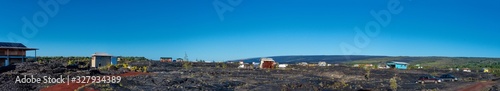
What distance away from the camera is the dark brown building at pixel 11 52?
48469 mm

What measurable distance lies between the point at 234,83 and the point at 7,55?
102 ft

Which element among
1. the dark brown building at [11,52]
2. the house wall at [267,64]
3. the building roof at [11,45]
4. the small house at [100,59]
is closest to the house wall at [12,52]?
the dark brown building at [11,52]

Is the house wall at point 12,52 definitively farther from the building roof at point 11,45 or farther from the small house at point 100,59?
the small house at point 100,59

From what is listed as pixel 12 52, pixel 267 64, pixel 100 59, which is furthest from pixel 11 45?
pixel 267 64

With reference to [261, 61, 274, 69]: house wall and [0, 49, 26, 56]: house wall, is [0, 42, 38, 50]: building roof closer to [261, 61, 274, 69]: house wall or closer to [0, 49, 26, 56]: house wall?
[0, 49, 26, 56]: house wall

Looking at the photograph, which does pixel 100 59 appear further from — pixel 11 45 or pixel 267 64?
pixel 267 64

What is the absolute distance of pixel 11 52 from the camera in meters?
50.1

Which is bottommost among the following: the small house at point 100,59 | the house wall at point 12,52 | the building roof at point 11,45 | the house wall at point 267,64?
the house wall at point 267,64

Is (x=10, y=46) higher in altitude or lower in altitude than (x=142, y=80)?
higher

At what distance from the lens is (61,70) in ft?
124

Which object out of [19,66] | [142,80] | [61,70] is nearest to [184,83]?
[142,80]

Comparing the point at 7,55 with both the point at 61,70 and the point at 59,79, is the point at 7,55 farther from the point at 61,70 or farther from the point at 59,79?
the point at 59,79

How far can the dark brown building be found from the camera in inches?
1908

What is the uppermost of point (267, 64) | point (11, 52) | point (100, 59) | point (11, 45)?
point (11, 45)
